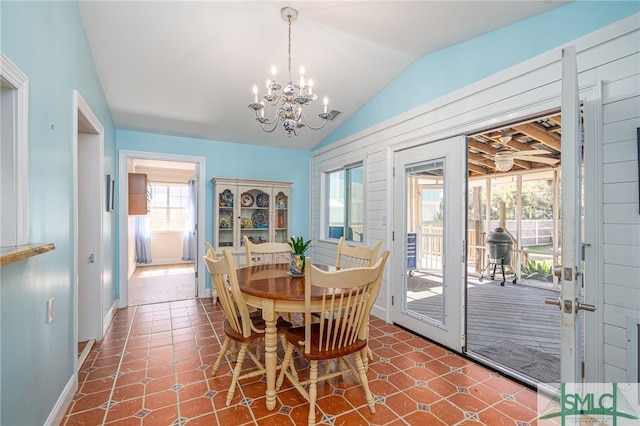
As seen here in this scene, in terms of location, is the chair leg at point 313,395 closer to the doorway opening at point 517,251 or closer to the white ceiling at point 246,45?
the doorway opening at point 517,251

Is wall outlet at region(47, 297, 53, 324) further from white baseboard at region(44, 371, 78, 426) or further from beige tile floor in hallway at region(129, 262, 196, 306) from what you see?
beige tile floor in hallway at region(129, 262, 196, 306)

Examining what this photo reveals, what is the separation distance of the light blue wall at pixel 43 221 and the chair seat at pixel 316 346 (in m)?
1.38

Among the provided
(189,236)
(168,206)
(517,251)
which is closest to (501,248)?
(517,251)

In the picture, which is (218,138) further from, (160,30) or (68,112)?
(68,112)

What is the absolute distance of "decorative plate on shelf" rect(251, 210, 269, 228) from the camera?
487 centimetres

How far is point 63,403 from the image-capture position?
194 cm

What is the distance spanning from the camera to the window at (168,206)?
7633 mm

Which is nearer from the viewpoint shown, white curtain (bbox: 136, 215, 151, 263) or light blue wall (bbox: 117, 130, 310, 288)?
light blue wall (bbox: 117, 130, 310, 288)

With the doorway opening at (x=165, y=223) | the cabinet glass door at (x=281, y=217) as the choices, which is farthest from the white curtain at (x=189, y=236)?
the cabinet glass door at (x=281, y=217)

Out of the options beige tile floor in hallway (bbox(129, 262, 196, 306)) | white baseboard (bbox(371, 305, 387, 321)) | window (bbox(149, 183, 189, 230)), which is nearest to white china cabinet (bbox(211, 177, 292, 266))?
beige tile floor in hallway (bbox(129, 262, 196, 306))

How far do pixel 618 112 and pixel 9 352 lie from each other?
342 centimetres

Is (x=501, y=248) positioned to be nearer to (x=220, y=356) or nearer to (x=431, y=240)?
(x=431, y=240)

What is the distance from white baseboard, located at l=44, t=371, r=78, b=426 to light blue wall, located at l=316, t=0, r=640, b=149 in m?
3.75

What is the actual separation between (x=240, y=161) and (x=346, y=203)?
6.18 ft
